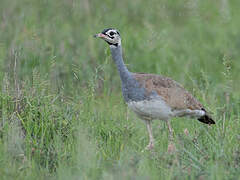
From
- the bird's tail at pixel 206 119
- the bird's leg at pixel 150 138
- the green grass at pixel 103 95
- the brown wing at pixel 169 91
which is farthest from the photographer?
the bird's tail at pixel 206 119

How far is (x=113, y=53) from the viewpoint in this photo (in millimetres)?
5992

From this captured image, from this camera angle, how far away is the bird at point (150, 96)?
5.82 m

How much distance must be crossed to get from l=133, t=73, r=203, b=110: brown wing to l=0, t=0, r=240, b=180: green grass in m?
0.24

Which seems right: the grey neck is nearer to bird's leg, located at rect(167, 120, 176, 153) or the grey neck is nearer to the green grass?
the green grass

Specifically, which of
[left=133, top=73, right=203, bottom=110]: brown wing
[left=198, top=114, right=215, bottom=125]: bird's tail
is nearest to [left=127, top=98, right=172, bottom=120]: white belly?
[left=133, top=73, right=203, bottom=110]: brown wing

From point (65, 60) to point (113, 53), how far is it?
2.32m

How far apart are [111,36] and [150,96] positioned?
30.3 inches

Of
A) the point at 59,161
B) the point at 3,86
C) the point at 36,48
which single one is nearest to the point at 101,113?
the point at 3,86

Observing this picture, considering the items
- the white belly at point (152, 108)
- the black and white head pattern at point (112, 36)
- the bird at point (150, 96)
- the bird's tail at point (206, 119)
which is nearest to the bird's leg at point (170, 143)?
the bird at point (150, 96)

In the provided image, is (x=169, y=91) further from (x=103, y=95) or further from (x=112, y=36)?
(x=103, y=95)

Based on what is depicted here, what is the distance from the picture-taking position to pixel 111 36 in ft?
19.3

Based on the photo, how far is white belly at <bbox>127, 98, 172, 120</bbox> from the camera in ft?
19.0

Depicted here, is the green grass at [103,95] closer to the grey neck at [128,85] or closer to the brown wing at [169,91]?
the grey neck at [128,85]

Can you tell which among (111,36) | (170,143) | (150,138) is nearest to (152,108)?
(150,138)
